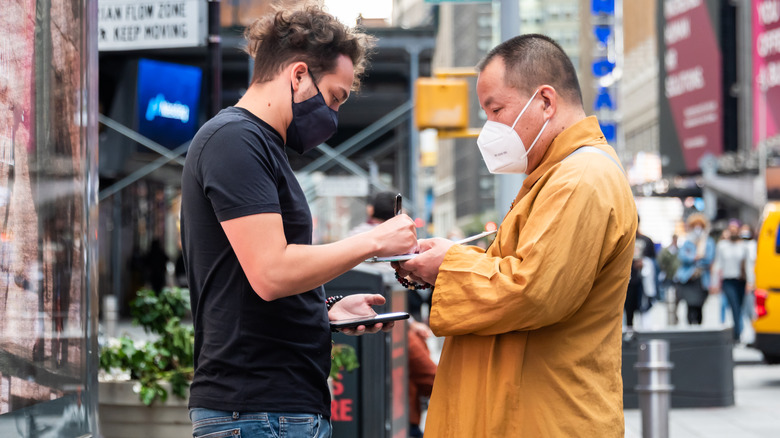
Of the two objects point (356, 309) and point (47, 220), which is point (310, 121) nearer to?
point (356, 309)

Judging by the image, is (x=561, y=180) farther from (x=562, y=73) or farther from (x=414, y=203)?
(x=414, y=203)

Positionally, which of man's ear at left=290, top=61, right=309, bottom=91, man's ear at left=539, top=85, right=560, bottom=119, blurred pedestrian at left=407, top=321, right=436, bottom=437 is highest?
man's ear at left=290, top=61, right=309, bottom=91

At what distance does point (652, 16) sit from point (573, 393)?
287 feet

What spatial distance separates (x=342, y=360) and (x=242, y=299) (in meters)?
2.77

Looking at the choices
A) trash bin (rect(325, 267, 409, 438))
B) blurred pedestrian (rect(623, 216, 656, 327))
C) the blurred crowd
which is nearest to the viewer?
trash bin (rect(325, 267, 409, 438))

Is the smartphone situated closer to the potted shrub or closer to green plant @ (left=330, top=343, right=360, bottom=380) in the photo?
green plant @ (left=330, top=343, right=360, bottom=380)

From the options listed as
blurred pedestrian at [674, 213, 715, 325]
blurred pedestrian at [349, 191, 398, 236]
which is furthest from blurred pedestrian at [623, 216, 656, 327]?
blurred pedestrian at [349, 191, 398, 236]

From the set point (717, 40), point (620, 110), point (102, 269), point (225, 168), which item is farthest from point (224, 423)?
point (620, 110)


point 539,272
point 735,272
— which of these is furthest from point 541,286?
point 735,272

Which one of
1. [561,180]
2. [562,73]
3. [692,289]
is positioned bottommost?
[692,289]

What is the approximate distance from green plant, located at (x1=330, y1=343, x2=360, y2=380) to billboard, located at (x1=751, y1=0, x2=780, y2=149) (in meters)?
43.9

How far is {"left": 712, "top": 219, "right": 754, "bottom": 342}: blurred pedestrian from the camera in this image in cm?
1578

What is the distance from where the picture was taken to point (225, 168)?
2.43 meters

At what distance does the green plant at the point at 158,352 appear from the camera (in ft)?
16.8
